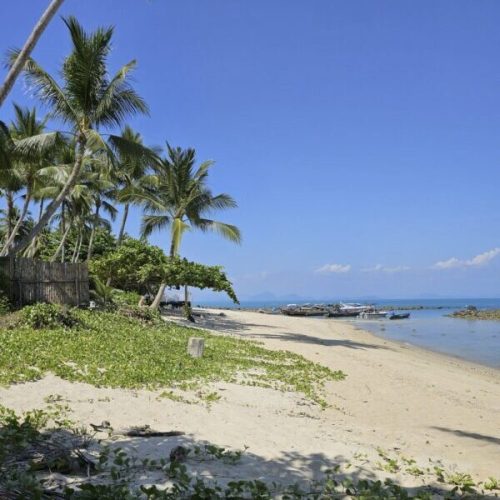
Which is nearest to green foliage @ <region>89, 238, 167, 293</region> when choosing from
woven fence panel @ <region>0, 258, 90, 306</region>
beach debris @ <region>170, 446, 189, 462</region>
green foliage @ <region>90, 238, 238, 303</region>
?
→ green foliage @ <region>90, 238, 238, 303</region>

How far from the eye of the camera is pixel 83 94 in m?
16.8

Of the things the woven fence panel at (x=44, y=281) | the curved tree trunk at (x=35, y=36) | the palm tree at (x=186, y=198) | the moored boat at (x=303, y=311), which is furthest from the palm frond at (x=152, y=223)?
the moored boat at (x=303, y=311)

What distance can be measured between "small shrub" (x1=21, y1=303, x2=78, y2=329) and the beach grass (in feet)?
0.51

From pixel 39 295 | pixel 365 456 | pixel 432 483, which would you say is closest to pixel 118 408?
pixel 365 456

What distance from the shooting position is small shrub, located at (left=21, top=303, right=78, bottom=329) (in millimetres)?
12664

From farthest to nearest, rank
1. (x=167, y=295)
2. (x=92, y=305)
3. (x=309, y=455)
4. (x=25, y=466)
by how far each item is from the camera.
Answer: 1. (x=167, y=295)
2. (x=92, y=305)
3. (x=309, y=455)
4. (x=25, y=466)

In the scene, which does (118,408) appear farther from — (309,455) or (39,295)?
(39,295)

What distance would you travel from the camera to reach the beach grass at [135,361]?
8.41 metres

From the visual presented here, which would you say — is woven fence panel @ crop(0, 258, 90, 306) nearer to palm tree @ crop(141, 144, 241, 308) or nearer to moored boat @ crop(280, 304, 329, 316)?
palm tree @ crop(141, 144, 241, 308)

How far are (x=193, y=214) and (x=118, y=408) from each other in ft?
60.0

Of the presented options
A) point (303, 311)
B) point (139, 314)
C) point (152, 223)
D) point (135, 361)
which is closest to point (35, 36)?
point (135, 361)

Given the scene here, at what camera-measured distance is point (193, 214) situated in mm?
24688

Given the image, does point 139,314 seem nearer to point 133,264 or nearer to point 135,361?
point 133,264

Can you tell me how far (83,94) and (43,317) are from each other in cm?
794
